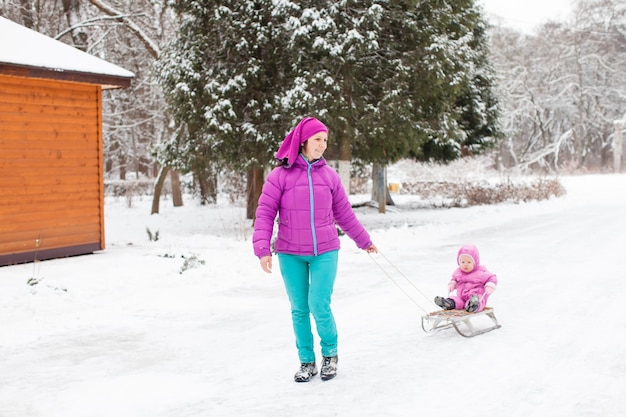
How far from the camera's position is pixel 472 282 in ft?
21.4

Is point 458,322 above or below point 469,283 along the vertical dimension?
below

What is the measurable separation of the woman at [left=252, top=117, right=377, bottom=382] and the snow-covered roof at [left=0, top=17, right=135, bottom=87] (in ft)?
22.5

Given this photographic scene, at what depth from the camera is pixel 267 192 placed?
4.93 meters

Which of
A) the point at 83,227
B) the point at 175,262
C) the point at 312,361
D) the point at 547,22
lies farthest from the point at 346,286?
the point at 547,22

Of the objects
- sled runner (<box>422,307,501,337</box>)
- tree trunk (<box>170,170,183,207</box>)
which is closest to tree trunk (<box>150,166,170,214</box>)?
tree trunk (<box>170,170,183,207</box>)

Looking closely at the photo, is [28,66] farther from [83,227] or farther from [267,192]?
[267,192]

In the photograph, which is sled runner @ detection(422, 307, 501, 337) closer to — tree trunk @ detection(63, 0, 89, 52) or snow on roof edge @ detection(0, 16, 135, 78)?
snow on roof edge @ detection(0, 16, 135, 78)

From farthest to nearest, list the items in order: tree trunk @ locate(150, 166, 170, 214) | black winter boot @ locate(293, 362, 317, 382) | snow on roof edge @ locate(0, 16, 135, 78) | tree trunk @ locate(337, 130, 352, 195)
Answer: tree trunk @ locate(150, 166, 170, 214), tree trunk @ locate(337, 130, 352, 195), snow on roof edge @ locate(0, 16, 135, 78), black winter boot @ locate(293, 362, 317, 382)

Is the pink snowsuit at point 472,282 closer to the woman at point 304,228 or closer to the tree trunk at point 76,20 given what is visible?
the woman at point 304,228

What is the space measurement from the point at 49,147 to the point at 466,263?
7.83 meters

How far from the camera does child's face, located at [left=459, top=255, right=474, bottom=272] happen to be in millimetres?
6457

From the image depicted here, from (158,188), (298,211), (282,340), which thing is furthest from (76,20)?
(298,211)

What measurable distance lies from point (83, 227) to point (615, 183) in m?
25.9

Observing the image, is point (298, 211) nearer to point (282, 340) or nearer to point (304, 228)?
point (304, 228)
